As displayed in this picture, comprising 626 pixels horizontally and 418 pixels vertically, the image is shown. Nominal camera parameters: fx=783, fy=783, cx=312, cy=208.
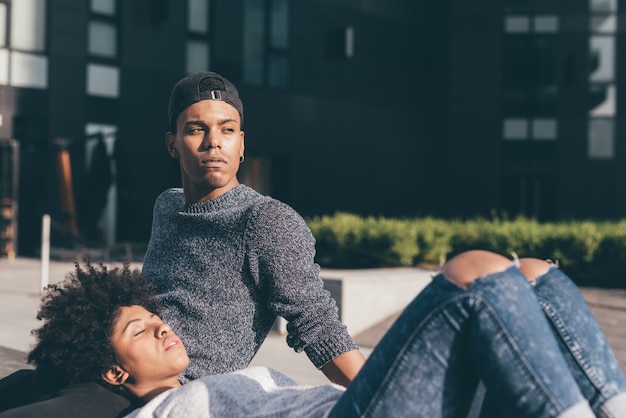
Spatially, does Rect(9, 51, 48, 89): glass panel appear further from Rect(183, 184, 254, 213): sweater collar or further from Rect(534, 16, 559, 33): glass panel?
Rect(534, 16, 559, 33): glass panel

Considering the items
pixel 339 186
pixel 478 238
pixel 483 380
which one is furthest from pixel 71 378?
pixel 339 186

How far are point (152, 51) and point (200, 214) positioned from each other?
54.1 ft

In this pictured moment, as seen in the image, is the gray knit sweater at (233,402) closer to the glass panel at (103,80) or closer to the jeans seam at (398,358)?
the jeans seam at (398,358)

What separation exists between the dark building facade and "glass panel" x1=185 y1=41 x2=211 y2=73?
28 millimetres

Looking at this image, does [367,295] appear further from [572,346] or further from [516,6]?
[516,6]

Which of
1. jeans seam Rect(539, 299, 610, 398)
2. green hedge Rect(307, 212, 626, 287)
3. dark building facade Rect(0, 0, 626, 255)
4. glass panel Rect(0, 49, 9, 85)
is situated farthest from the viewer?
dark building facade Rect(0, 0, 626, 255)

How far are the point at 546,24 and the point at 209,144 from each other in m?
24.2

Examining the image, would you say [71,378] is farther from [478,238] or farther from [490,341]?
[478,238]

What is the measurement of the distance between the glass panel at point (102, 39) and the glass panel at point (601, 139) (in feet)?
48.9

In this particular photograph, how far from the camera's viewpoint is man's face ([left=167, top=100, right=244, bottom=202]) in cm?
279

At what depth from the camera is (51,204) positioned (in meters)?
16.6

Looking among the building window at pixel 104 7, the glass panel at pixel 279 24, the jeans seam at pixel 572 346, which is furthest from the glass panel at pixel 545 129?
the jeans seam at pixel 572 346

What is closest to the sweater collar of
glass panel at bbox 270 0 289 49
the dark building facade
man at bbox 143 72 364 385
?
man at bbox 143 72 364 385

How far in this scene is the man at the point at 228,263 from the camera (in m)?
→ 2.64
